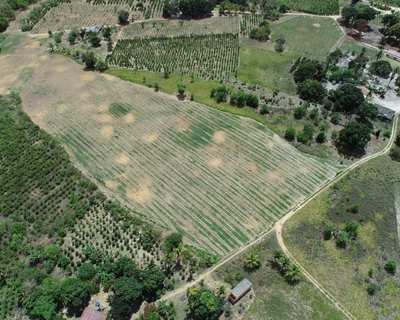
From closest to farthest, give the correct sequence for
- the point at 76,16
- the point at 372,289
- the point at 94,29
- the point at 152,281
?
the point at 152,281 → the point at 372,289 → the point at 94,29 → the point at 76,16

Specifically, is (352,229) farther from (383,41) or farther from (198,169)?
(383,41)

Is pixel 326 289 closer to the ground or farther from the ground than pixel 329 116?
closer to the ground

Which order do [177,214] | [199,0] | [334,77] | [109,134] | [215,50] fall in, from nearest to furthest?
[177,214] → [109,134] → [334,77] → [215,50] → [199,0]

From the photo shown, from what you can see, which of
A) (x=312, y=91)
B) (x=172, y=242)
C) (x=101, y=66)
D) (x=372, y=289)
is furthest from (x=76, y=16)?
(x=372, y=289)

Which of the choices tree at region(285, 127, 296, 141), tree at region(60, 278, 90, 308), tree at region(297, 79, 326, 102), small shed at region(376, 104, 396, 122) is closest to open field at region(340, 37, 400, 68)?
small shed at region(376, 104, 396, 122)

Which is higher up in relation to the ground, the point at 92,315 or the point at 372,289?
the point at 372,289

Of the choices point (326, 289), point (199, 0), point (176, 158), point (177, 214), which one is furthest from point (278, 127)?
point (199, 0)

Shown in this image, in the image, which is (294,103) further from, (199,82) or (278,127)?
(199,82)
